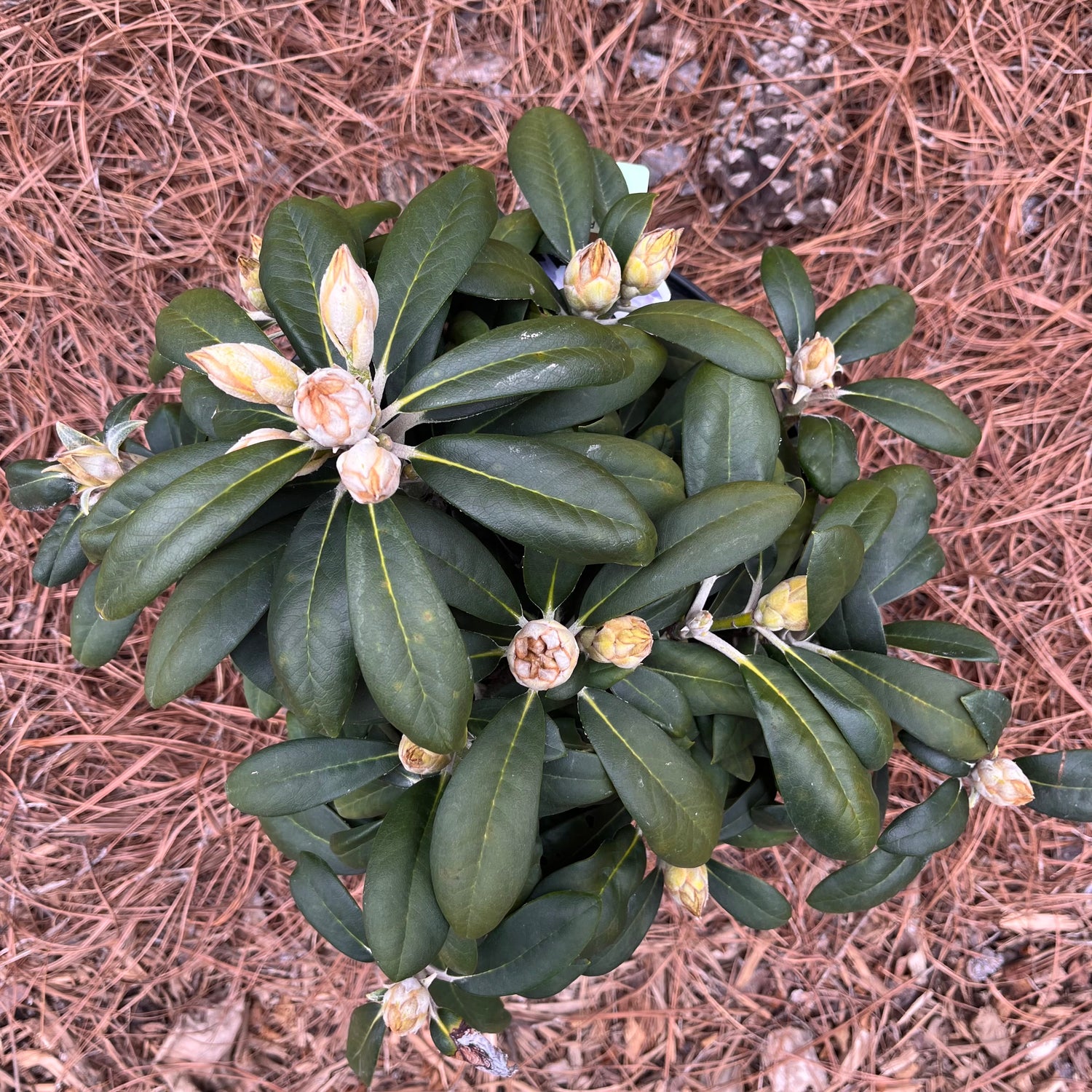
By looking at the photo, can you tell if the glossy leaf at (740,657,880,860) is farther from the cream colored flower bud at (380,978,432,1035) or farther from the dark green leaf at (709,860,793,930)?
the cream colored flower bud at (380,978,432,1035)

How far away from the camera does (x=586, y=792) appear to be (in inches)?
35.9

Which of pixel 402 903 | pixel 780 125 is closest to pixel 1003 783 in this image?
pixel 402 903

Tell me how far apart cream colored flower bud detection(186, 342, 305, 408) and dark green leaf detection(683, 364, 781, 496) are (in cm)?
46

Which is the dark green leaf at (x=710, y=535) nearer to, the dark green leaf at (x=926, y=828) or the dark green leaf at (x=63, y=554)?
the dark green leaf at (x=926, y=828)

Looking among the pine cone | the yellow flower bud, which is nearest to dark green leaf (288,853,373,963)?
the yellow flower bud

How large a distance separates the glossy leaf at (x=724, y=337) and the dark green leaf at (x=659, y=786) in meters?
0.41

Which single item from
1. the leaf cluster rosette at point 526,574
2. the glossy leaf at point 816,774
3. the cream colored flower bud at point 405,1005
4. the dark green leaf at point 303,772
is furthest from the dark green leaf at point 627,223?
the cream colored flower bud at point 405,1005

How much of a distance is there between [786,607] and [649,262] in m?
0.45

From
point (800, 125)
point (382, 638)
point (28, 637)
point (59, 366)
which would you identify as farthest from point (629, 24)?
point (28, 637)

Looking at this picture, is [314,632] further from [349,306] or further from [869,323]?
[869,323]

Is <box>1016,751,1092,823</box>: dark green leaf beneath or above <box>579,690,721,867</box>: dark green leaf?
beneath

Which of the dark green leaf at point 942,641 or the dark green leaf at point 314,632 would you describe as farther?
the dark green leaf at point 942,641

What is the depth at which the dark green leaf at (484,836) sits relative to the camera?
740mm

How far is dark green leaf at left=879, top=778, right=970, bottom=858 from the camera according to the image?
975 mm
